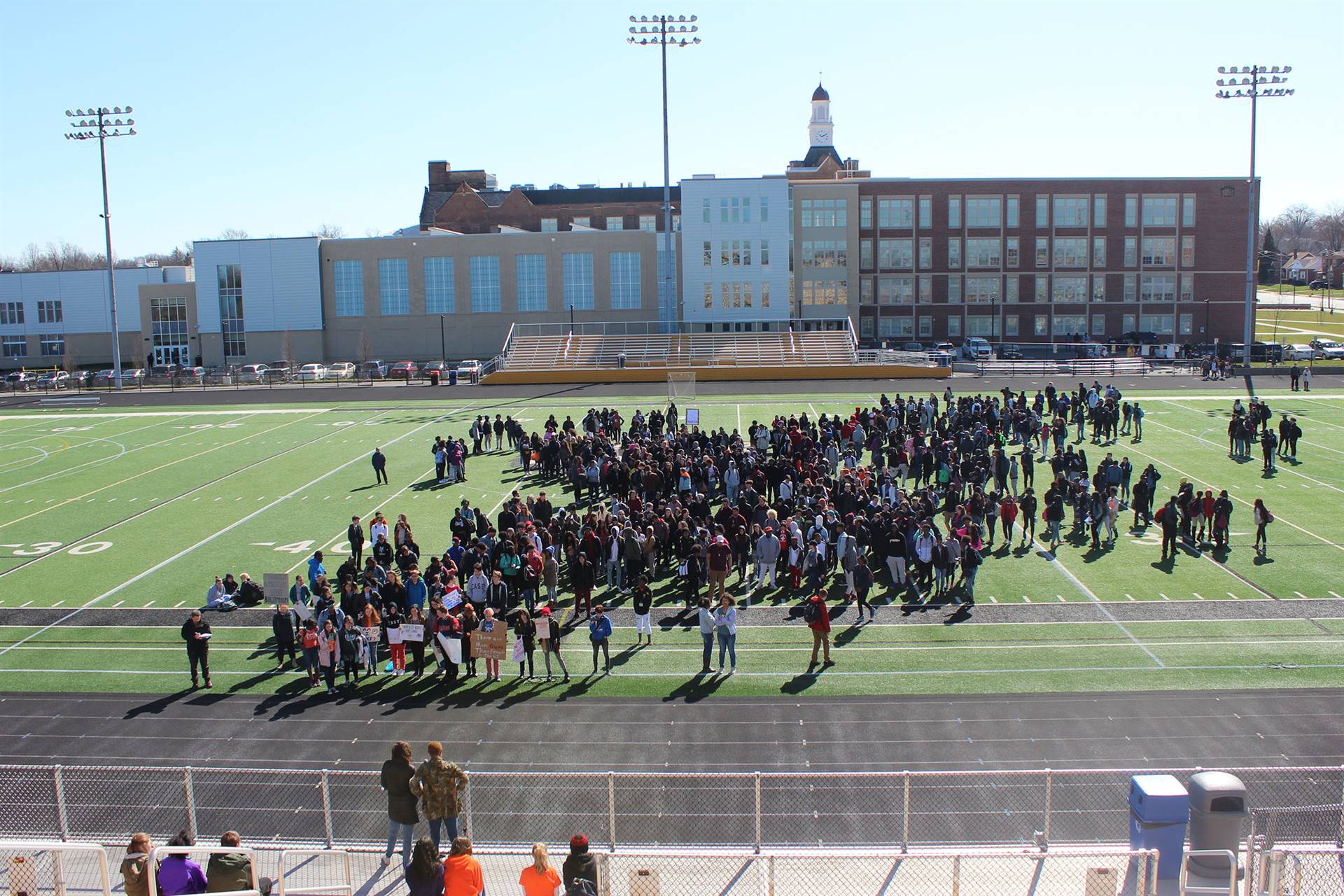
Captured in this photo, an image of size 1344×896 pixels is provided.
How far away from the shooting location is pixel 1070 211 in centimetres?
7719

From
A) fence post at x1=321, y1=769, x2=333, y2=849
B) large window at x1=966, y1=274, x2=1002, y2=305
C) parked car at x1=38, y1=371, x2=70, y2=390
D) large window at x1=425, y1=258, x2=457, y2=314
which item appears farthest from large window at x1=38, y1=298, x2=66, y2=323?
fence post at x1=321, y1=769, x2=333, y2=849

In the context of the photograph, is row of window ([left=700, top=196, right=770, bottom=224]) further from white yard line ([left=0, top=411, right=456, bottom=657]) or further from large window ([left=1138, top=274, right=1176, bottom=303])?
white yard line ([left=0, top=411, right=456, bottom=657])

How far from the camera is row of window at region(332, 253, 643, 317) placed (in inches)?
Answer: 2945

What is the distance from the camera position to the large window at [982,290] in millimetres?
78312

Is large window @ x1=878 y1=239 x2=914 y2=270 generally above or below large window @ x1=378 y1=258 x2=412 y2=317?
above

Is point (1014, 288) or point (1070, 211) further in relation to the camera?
point (1014, 288)

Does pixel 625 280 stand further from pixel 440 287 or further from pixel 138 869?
pixel 138 869

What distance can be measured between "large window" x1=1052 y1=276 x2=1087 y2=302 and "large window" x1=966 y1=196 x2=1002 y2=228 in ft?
20.5

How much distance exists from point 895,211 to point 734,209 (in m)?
14.7

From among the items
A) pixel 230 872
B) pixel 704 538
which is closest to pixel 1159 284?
pixel 704 538

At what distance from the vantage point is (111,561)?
84.0 ft

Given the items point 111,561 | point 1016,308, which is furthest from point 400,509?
point 1016,308

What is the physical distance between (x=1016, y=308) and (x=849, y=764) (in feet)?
230

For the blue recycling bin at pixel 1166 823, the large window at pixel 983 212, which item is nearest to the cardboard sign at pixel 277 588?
the blue recycling bin at pixel 1166 823
